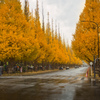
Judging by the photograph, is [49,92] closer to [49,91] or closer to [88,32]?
[49,91]

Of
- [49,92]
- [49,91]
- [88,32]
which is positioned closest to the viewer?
[49,92]

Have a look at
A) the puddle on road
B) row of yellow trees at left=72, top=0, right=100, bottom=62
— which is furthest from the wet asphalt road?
row of yellow trees at left=72, top=0, right=100, bottom=62

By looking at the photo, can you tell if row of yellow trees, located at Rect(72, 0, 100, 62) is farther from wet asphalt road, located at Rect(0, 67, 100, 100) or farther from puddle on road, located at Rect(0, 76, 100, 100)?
puddle on road, located at Rect(0, 76, 100, 100)

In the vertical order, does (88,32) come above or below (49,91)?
above

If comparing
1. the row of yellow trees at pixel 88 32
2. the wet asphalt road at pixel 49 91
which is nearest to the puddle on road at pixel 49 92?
the wet asphalt road at pixel 49 91

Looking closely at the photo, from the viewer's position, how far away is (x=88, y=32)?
35812 millimetres

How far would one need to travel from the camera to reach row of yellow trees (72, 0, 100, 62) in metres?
34.6

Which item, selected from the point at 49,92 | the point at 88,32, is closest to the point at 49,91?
the point at 49,92

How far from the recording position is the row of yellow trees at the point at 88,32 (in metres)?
34.6

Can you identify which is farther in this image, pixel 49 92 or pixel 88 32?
pixel 88 32

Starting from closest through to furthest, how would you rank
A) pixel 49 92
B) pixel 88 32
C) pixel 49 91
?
pixel 49 92 < pixel 49 91 < pixel 88 32

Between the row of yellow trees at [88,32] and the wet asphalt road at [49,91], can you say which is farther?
the row of yellow trees at [88,32]

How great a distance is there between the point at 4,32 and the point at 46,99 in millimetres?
26149

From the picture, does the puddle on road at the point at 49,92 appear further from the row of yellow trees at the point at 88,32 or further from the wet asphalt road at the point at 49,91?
the row of yellow trees at the point at 88,32
